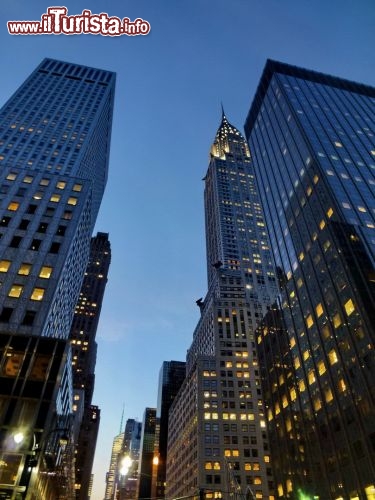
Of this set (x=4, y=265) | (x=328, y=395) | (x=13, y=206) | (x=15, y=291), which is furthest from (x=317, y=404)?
(x=13, y=206)

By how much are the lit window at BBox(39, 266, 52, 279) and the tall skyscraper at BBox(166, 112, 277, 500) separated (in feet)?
174

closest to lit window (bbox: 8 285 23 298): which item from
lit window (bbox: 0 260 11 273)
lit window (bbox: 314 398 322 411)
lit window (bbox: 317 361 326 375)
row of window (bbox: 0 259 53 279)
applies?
row of window (bbox: 0 259 53 279)

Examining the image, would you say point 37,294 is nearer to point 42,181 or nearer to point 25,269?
point 25,269

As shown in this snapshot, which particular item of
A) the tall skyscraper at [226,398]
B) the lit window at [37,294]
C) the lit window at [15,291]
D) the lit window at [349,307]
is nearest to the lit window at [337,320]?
the lit window at [349,307]

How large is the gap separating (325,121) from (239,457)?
306 feet

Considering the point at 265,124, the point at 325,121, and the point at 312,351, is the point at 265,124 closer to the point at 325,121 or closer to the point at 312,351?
the point at 325,121

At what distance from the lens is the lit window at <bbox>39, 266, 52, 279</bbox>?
187 ft

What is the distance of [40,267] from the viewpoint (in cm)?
5769

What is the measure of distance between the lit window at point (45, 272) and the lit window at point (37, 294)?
8.14ft

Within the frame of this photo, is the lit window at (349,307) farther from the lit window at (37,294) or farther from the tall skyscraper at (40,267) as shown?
the lit window at (37,294)

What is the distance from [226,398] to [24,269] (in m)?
82.4

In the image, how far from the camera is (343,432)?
177 feet

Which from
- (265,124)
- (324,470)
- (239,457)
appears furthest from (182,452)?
(265,124)

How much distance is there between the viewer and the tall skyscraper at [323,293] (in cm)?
5306
